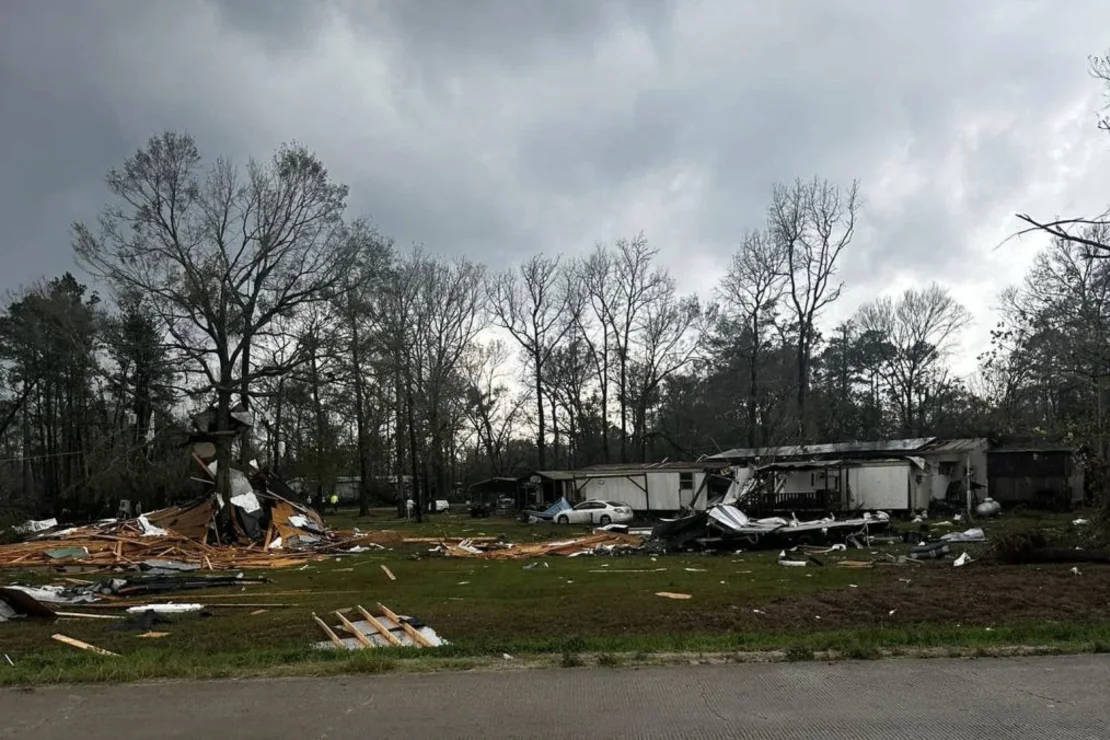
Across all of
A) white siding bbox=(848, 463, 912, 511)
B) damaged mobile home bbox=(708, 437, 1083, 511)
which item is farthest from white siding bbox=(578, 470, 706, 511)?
white siding bbox=(848, 463, 912, 511)

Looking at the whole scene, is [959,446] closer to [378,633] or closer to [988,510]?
[988,510]

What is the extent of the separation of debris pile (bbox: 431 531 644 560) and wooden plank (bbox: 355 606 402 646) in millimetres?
12486

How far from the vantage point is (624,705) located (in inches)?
224

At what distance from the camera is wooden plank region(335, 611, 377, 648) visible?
8.67 meters

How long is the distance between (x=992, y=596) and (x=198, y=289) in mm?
29306

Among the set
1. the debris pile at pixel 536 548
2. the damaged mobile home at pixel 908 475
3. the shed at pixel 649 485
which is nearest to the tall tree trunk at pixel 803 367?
the damaged mobile home at pixel 908 475

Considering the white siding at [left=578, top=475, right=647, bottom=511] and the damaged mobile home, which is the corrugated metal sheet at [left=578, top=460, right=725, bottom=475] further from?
the damaged mobile home

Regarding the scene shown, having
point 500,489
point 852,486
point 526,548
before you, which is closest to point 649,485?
point 852,486

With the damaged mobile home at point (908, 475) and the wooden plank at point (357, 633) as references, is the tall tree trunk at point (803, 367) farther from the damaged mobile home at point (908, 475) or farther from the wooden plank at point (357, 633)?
the wooden plank at point (357, 633)

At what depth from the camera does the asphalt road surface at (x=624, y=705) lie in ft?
17.0

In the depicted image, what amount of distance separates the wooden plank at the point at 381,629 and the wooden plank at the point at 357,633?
0.19 meters

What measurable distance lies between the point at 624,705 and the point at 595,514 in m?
33.8

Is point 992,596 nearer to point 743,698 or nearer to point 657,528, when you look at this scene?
point 743,698

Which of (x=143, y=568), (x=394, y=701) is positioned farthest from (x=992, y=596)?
(x=143, y=568)
